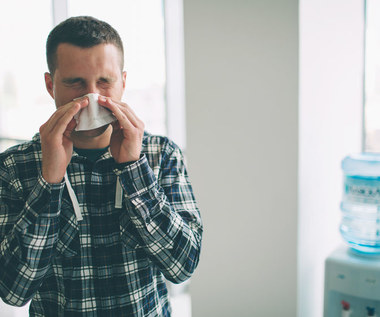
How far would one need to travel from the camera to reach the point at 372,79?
2100 millimetres

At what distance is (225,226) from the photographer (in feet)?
5.98

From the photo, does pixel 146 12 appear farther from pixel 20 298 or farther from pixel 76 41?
pixel 20 298

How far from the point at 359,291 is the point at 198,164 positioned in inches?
35.3

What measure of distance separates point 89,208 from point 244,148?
93 cm

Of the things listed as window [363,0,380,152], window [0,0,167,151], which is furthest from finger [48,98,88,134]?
window [363,0,380,152]

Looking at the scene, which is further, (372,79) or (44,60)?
(372,79)

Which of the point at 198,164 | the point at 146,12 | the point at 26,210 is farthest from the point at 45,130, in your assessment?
the point at 146,12

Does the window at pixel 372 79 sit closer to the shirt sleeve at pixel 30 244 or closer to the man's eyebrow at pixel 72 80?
the man's eyebrow at pixel 72 80

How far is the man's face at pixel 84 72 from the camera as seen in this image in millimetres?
968

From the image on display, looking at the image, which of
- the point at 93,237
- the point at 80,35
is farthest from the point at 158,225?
the point at 80,35

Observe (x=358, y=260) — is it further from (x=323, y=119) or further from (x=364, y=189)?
(x=323, y=119)

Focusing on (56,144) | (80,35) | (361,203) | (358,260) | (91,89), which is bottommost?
(358,260)

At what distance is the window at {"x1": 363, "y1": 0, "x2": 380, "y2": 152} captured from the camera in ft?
6.72

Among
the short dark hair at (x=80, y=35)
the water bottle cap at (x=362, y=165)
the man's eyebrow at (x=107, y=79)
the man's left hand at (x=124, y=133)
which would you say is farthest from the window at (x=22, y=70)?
the water bottle cap at (x=362, y=165)
